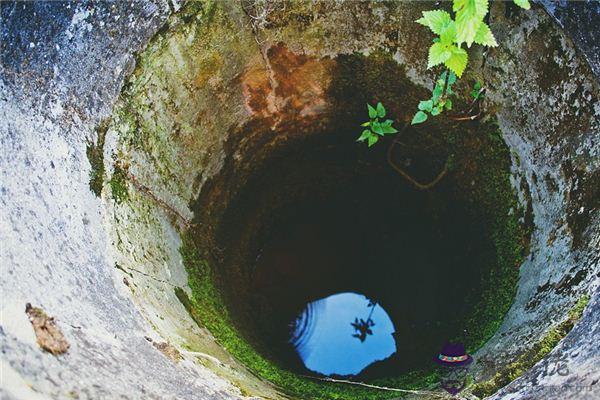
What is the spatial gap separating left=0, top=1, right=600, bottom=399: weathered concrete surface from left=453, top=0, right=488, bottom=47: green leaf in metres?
0.56

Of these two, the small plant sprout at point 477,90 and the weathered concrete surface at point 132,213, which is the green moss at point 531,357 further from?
the small plant sprout at point 477,90

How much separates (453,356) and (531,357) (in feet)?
2.18

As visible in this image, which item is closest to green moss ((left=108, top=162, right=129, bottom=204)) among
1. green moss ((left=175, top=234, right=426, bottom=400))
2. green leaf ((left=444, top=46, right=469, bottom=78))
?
green moss ((left=175, top=234, right=426, bottom=400))

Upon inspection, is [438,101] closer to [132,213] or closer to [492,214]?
[492,214]

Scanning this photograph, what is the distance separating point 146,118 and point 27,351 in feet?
4.55

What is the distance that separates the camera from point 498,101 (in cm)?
287

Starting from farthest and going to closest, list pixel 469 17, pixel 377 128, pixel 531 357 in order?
1. pixel 377 128
2. pixel 469 17
3. pixel 531 357

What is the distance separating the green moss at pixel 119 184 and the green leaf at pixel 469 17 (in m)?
1.61

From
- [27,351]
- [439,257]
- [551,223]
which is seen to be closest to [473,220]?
[439,257]

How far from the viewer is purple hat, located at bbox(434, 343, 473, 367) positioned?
247 centimetres

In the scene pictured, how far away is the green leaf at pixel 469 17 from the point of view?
6.82 feet

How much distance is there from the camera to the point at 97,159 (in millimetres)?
2311

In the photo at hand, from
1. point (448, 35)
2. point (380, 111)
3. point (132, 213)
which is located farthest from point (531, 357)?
point (132, 213)

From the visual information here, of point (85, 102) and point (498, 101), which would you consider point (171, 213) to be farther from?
point (498, 101)
